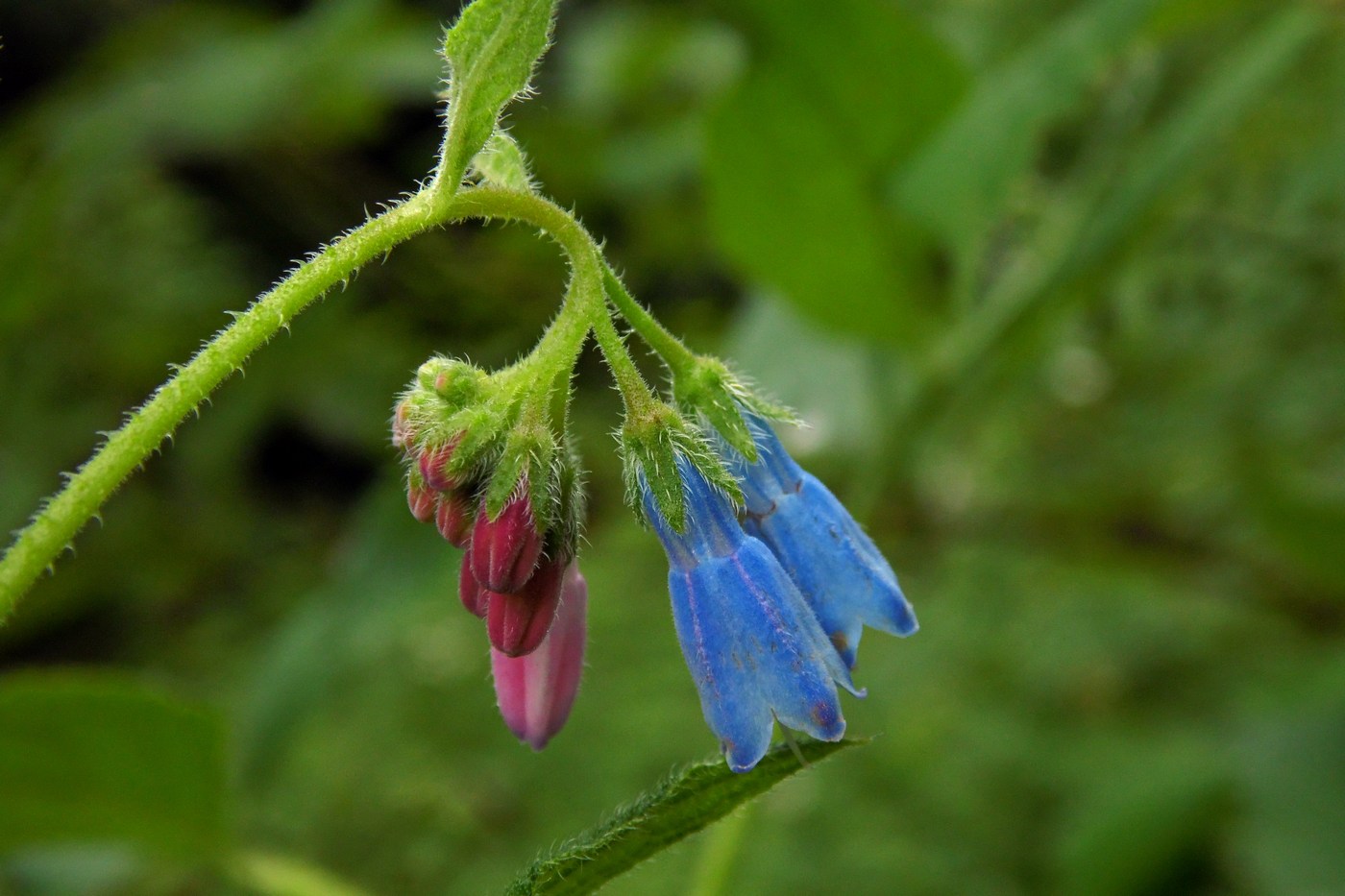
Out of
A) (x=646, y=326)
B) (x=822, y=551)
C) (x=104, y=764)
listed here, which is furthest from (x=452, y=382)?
(x=104, y=764)

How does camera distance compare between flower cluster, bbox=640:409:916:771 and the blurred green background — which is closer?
flower cluster, bbox=640:409:916:771

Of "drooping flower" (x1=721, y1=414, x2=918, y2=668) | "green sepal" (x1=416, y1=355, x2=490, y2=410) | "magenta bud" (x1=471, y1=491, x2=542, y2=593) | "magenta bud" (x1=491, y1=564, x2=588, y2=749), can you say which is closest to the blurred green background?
"magenta bud" (x1=491, y1=564, x2=588, y2=749)

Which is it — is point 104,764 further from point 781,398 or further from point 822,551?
point 781,398

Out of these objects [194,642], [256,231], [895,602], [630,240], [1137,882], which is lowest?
[895,602]

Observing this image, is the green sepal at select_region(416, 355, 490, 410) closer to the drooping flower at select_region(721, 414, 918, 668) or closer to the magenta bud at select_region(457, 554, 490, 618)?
the magenta bud at select_region(457, 554, 490, 618)

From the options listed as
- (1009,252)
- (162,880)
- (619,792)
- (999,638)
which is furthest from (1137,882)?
(162,880)

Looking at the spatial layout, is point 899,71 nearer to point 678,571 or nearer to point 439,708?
point 678,571

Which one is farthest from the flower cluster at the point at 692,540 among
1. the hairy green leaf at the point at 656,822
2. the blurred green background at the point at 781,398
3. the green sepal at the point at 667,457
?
the blurred green background at the point at 781,398
